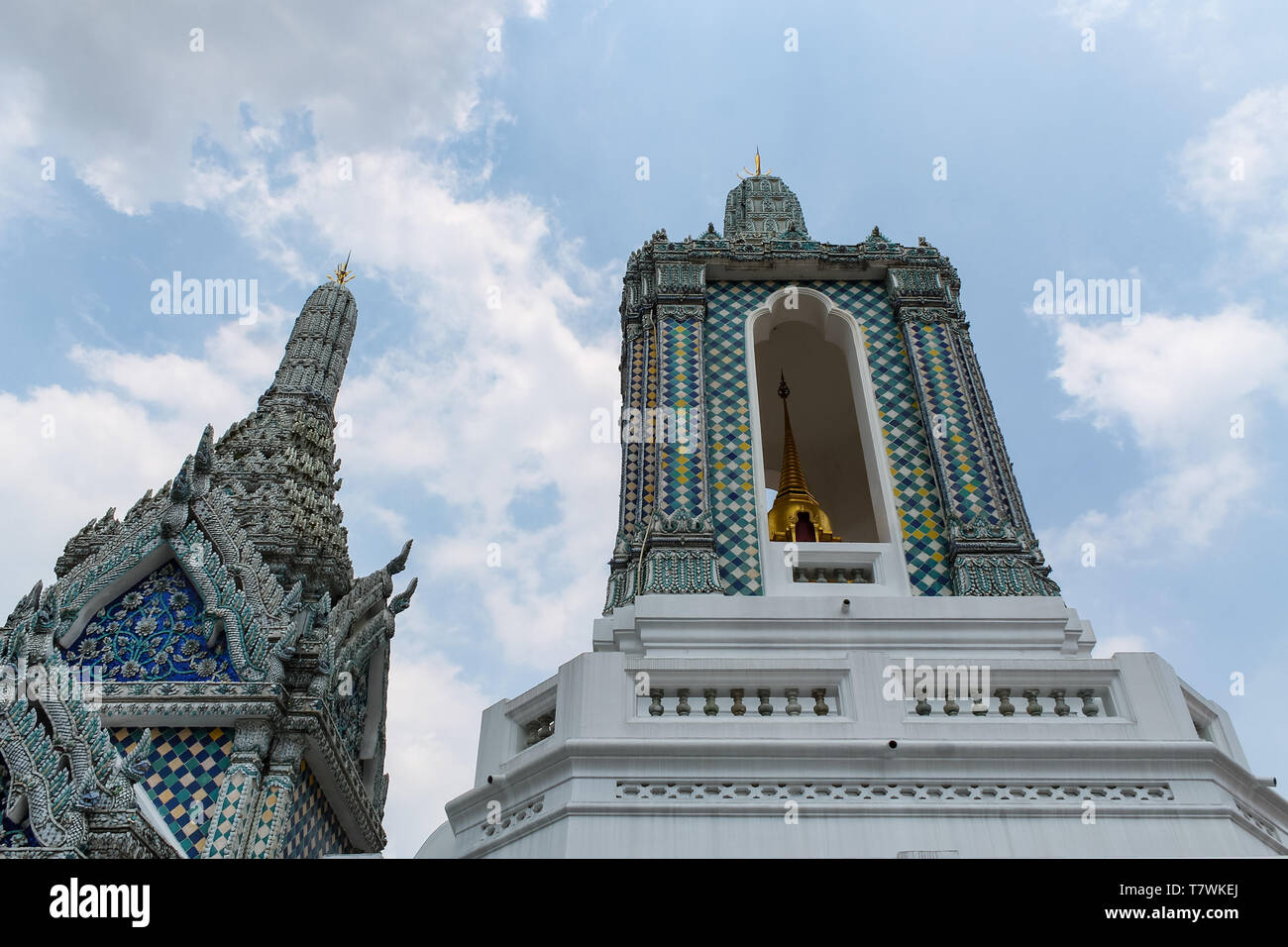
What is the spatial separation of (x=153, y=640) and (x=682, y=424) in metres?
6.53

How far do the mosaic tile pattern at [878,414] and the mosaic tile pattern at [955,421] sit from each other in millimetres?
165

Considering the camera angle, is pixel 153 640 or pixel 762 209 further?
pixel 762 209

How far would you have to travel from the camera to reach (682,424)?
872 cm

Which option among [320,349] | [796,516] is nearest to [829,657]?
[796,516]

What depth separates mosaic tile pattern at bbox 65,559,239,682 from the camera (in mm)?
10992

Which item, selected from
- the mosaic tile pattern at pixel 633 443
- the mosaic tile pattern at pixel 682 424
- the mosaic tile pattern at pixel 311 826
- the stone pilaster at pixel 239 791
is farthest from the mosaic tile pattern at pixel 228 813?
the mosaic tile pattern at pixel 682 424

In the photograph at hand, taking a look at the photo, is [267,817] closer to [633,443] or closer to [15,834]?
[15,834]

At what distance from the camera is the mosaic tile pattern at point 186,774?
986 centimetres

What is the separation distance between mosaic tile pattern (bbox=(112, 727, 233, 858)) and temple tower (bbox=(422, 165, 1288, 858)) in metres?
4.85
